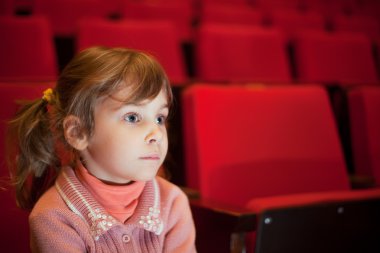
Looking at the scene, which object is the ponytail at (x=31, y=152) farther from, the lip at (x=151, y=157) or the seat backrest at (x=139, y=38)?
the seat backrest at (x=139, y=38)

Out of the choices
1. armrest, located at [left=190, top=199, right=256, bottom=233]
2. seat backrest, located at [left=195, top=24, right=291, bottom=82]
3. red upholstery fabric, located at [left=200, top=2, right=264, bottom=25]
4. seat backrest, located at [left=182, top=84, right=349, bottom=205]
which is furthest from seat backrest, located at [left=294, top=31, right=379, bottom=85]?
armrest, located at [left=190, top=199, right=256, bottom=233]

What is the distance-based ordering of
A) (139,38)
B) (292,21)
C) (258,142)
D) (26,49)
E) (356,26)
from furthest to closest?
(356,26), (292,21), (139,38), (26,49), (258,142)

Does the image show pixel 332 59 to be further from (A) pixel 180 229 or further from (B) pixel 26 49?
(A) pixel 180 229

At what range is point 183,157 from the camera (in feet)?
2.47

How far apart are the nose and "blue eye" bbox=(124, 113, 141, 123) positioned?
0.02 metres

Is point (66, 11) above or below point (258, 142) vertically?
above

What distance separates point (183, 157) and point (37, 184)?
0.98ft

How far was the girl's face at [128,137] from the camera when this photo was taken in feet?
1.37

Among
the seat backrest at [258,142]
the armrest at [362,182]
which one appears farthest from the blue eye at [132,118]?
the armrest at [362,182]

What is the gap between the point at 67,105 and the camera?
442mm

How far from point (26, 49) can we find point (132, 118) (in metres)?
0.50

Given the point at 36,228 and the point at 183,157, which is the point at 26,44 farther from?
the point at 36,228

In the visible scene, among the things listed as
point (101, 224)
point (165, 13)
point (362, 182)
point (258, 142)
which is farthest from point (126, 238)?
point (165, 13)

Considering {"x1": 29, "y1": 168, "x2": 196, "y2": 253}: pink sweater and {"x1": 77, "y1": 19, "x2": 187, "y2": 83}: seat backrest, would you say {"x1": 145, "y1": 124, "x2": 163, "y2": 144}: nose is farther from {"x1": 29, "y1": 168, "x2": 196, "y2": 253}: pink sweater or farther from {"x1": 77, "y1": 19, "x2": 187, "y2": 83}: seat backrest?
{"x1": 77, "y1": 19, "x2": 187, "y2": 83}: seat backrest
